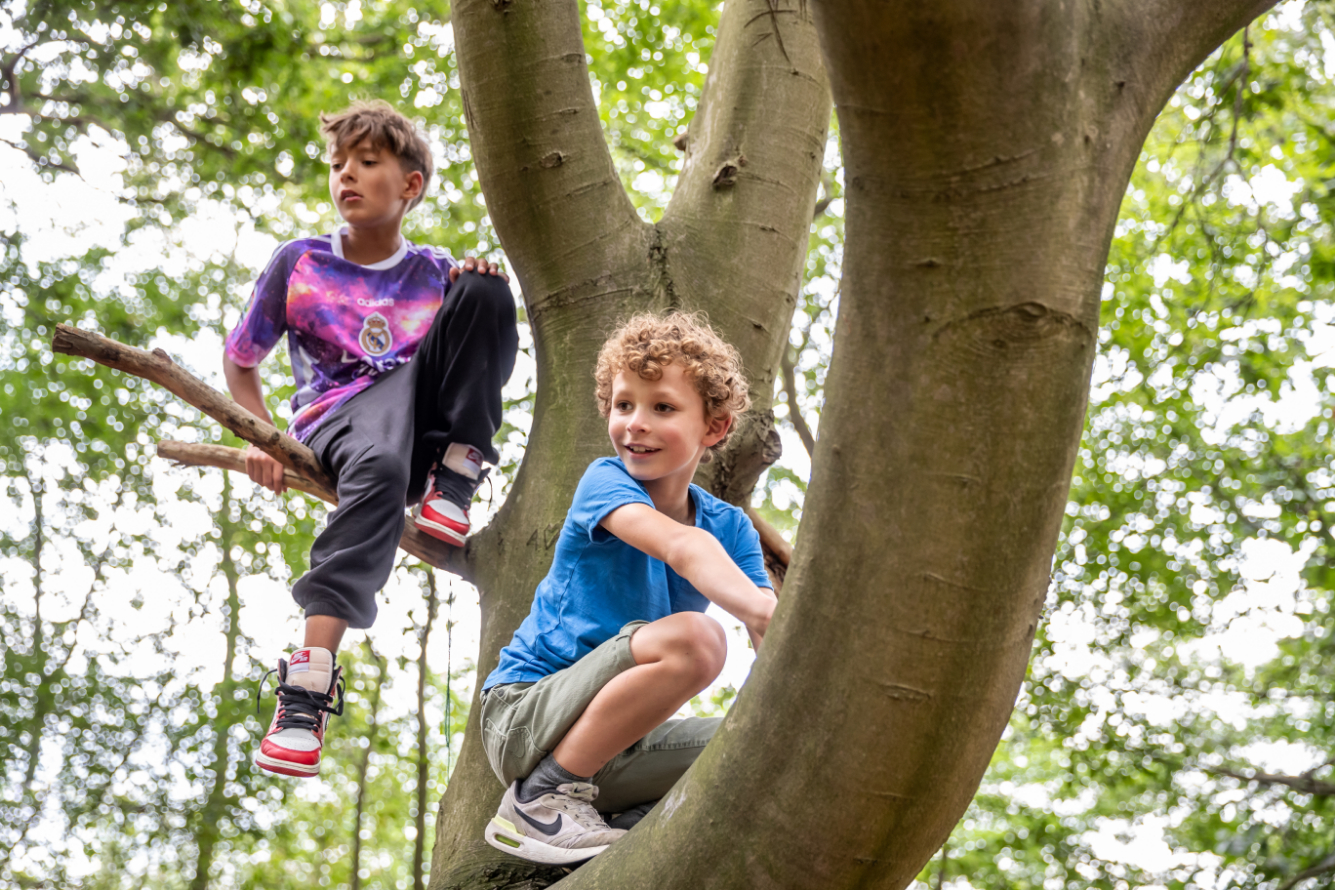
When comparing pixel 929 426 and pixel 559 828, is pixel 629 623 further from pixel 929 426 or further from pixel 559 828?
pixel 929 426

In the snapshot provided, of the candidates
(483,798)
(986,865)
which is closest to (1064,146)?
(483,798)

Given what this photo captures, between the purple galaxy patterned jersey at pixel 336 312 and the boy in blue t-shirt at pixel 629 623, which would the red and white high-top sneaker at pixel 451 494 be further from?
the boy in blue t-shirt at pixel 629 623

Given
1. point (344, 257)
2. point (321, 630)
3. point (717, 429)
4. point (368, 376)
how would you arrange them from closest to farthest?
point (717, 429) < point (321, 630) < point (368, 376) < point (344, 257)

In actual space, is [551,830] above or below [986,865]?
below

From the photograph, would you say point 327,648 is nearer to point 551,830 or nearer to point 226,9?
point 551,830

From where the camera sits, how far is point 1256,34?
22.0ft

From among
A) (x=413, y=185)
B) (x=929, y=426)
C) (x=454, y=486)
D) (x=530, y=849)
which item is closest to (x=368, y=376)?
(x=454, y=486)

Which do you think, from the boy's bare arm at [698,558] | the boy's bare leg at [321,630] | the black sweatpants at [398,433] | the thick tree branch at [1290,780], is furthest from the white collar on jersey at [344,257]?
the thick tree branch at [1290,780]

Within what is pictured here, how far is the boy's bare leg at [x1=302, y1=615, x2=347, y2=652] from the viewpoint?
8.89 ft

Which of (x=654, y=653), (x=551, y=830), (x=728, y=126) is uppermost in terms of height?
(x=728, y=126)

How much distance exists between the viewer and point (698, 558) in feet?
5.92

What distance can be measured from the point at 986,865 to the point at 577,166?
912 centimetres

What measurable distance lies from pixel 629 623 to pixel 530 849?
45cm

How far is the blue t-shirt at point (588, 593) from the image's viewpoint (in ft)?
6.75
